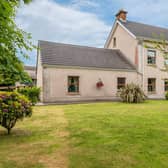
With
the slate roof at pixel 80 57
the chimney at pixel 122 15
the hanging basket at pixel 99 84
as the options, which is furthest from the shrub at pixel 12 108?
the chimney at pixel 122 15

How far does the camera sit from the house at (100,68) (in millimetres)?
16984

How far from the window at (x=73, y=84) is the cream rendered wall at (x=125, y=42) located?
7.28 m

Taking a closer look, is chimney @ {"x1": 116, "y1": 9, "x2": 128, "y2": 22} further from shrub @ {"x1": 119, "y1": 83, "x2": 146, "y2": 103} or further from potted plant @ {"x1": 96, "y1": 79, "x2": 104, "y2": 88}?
shrub @ {"x1": 119, "y1": 83, "x2": 146, "y2": 103}

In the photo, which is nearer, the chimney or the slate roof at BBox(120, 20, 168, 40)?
the slate roof at BBox(120, 20, 168, 40)

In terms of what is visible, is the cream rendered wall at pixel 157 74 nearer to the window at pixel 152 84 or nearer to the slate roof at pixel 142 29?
the window at pixel 152 84

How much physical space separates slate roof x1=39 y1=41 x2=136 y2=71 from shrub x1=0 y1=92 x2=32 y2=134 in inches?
439

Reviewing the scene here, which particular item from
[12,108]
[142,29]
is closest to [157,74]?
[142,29]

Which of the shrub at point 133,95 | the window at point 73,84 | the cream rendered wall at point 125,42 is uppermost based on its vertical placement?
the cream rendered wall at point 125,42

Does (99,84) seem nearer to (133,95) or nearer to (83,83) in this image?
(83,83)

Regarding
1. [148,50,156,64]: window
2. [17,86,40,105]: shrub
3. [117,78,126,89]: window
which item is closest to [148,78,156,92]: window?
[148,50,156,64]: window

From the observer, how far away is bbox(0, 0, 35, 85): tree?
330 cm

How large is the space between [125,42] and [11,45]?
19955mm

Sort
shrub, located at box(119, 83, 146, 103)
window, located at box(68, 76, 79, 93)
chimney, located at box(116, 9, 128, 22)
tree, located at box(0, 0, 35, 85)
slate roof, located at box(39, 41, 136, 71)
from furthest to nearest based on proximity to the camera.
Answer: chimney, located at box(116, 9, 128, 22), window, located at box(68, 76, 79, 93), slate roof, located at box(39, 41, 136, 71), shrub, located at box(119, 83, 146, 103), tree, located at box(0, 0, 35, 85)

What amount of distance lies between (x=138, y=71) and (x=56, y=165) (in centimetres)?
1827
